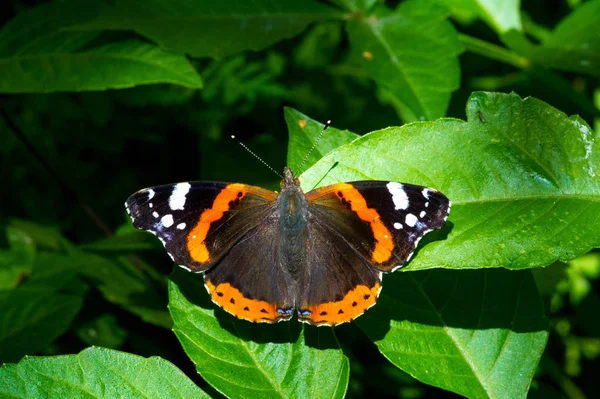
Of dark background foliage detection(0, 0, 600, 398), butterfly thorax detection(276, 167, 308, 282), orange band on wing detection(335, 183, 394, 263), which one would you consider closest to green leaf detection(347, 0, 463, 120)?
dark background foliage detection(0, 0, 600, 398)

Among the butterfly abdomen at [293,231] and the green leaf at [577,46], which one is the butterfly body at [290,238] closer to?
the butterfly abdomen at [293,231]

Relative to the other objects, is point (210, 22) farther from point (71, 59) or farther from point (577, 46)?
point (577, 46)

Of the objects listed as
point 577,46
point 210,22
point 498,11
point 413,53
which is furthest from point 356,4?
point 577,46

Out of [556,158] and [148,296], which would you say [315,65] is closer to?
[148,296]

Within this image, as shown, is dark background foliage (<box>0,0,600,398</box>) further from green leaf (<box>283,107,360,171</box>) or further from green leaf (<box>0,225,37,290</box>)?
green leaf (<box>283,107,360,171</box>)

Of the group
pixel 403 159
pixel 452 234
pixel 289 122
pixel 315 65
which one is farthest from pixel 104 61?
pixel 315 65

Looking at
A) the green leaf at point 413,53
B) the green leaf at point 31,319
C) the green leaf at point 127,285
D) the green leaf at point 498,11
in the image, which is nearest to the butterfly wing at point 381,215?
the green leaf at point 413,53
